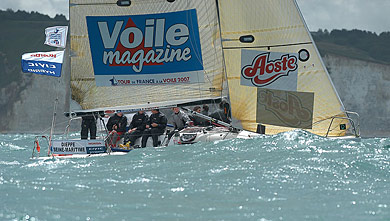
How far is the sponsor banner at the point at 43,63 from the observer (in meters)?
11.8

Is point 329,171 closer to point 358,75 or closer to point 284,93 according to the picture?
point 284,93

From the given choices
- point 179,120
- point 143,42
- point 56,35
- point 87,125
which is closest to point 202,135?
point 179,120

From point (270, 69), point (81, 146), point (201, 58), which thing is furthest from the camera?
point (201, 58)

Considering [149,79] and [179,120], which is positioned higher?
[149,79]

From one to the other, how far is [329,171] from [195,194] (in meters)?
2.08

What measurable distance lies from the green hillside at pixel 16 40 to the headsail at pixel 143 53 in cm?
2429

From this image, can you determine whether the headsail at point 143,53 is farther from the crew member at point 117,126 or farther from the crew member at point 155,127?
the crew member at point 155,127

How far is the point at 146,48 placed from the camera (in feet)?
39.2

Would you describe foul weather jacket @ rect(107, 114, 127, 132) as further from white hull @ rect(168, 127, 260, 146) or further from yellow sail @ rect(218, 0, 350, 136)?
yellow sail @ rect(218, 0, 350, 136)

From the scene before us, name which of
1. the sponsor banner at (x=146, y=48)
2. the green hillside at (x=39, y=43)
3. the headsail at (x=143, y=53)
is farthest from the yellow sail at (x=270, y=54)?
the green hillside at (x=39, y=43)

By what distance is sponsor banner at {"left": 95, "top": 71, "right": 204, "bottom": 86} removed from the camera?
39.3 feet

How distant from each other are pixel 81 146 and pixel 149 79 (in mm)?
1851

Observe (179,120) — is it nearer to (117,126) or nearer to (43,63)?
(117,126)

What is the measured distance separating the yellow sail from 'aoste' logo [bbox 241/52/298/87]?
0.29 feet
